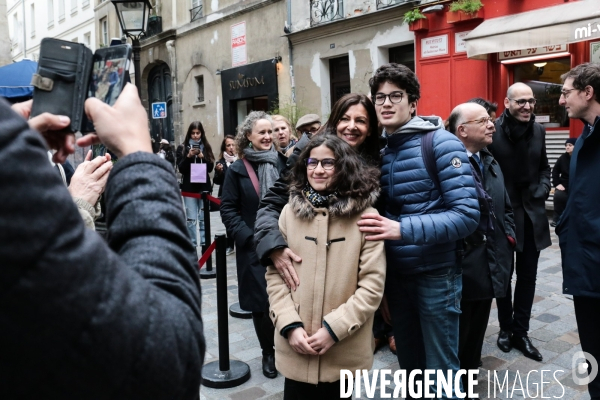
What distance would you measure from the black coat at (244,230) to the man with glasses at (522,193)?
6.38ft

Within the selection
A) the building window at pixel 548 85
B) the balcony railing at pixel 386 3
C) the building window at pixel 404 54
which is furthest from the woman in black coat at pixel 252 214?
the building window at pixel 404 54

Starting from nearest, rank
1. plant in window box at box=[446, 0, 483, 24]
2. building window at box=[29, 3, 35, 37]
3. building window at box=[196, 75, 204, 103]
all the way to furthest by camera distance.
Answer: plant in window box at box=[446, 0, 483, 24] → building window at box=[196, 75, 204, 103] → building window at box=[29, 3, 35, 37]

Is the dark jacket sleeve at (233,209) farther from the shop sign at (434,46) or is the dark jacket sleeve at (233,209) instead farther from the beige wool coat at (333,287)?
the shop sign at (434,46)

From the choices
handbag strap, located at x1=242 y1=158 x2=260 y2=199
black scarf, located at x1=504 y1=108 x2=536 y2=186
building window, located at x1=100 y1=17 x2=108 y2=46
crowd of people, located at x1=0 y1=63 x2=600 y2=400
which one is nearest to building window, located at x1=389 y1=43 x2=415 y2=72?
crowd of people, located at x1=0 y1=63 x2=600 y2=400

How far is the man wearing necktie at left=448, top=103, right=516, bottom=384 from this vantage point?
11.2 feet

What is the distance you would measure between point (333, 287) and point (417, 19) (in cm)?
1074

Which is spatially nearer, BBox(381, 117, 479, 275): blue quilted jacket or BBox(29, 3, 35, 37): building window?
BBox(381, 117, 479, 275): blue quilted jacket

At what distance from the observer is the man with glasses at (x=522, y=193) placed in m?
4.50

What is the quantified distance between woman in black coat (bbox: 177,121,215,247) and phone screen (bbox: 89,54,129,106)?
7.21 m

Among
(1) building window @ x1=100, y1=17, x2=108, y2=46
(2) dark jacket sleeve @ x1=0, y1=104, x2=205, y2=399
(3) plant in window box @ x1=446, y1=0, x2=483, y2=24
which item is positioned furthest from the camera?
(1) building window @ x1=100, y1=17, x2=108, y2=46

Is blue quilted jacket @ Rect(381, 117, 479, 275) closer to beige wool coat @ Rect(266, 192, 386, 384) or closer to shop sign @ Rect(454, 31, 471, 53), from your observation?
beige wool coat @ Rect(266, 192, 386, 384)

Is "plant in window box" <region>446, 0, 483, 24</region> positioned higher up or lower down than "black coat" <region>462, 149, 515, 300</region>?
higher up

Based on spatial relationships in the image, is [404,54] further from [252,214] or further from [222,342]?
[222,342]

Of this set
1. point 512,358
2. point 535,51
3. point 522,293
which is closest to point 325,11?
point 535,51
